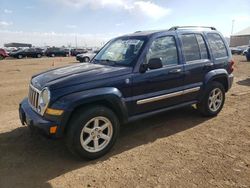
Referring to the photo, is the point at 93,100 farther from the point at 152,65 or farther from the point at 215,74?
the point at 215,74

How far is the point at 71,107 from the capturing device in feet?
11.9

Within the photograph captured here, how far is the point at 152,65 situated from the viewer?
4301mm

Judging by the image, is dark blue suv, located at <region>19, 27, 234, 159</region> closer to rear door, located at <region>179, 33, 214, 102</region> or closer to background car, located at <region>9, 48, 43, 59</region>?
rear door, located at <region>179, 33, 214, 102</region>

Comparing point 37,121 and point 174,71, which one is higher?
point 174,71

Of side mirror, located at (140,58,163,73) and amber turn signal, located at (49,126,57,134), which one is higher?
side mirror, located at (140,58,163,73)

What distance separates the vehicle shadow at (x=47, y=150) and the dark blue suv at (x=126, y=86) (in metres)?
0.35

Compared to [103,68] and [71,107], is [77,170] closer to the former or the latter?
[71,107]

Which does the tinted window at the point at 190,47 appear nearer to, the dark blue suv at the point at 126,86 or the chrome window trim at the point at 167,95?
the dark blue suv at the point at 126,86

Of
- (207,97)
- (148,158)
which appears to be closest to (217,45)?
(207,97)

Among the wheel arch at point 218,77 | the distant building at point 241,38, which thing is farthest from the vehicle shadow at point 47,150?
the distant building at point 241,38

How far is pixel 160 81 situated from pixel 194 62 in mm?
1060

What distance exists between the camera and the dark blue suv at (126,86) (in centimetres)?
372

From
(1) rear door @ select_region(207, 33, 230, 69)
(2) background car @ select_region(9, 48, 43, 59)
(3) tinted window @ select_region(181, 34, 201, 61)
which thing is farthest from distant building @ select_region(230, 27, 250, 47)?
(3) tinted window @ select_region(181, 34, 201, 61)

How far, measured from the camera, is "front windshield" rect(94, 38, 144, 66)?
15.1ft
